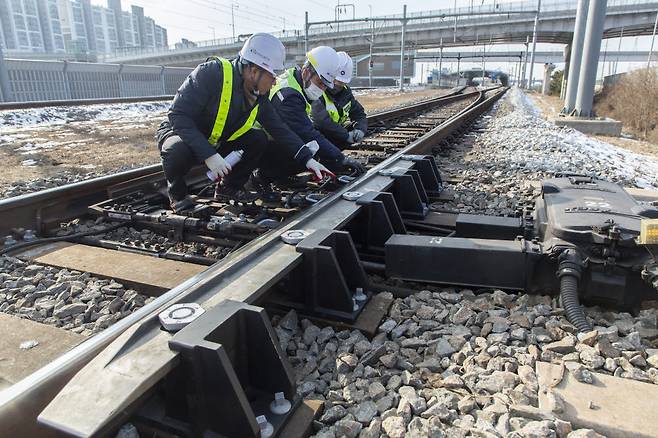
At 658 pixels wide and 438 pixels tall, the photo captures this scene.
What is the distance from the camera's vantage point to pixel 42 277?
2916 mm

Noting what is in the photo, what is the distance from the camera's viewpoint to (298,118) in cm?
461

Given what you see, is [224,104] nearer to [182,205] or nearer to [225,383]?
[182,205]

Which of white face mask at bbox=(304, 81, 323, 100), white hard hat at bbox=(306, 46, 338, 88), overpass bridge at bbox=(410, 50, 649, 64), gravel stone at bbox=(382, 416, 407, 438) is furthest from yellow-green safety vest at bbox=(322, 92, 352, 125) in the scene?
overpass bridge at bbox=(410, 50, 649, 64)

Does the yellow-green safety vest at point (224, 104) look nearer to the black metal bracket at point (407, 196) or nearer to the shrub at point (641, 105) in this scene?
the black metal bracket at point (407, 196)

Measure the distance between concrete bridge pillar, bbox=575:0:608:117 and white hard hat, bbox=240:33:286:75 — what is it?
11424 mm

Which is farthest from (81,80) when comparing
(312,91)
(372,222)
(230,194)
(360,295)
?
(360,295)

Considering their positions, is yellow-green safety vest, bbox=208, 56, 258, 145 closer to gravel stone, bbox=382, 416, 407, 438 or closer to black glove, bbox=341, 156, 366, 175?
black glove, bbox=341, 156, 366, 175

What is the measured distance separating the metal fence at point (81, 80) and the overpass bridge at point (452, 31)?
25.8 metres

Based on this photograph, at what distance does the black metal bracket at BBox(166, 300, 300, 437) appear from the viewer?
4.99 feet

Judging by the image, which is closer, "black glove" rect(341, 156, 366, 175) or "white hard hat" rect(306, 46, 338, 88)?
"black glove" rect(341, 156, 366, 175)

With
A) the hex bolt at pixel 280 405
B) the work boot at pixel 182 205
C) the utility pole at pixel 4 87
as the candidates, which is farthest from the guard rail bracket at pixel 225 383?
the utility pole at pixel 4 87

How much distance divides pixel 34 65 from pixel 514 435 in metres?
21.0

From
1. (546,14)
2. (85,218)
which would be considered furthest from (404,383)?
(546,14)

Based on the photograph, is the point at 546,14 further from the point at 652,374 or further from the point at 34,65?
the point at 652,374
